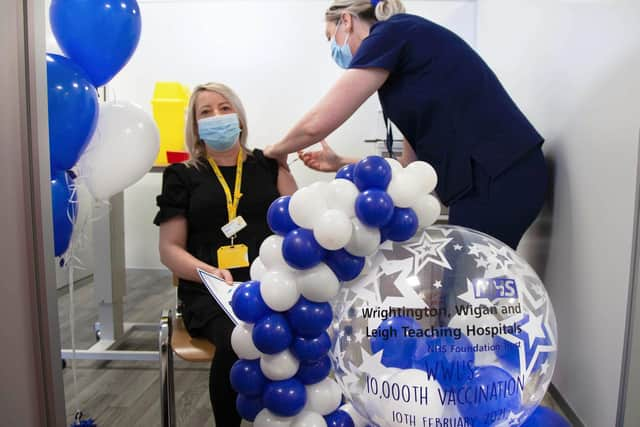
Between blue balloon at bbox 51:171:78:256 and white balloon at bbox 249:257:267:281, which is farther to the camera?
blue balloon at bbox 51:171:78:256

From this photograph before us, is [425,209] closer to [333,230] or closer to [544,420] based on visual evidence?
[333,230]

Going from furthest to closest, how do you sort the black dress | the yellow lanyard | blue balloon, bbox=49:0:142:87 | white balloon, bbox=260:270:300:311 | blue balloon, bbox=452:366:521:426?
1. the yellow lanyard
2. the black dress
3. blue balloon, bbox=49:0:142:87
4. white balloon, bbox=260:270:300:311
5. blue balloon, bbox=452:366:521:426

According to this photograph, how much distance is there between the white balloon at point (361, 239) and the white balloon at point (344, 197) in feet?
0.07

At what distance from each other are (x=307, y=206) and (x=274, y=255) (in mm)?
127

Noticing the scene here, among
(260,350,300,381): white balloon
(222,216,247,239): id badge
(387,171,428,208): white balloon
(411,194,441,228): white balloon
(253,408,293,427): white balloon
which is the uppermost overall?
(387,171,428,208): white balloon

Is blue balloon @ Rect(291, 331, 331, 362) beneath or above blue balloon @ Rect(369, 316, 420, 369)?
beneath

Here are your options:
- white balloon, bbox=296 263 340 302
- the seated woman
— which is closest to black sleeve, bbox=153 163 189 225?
the seated woman

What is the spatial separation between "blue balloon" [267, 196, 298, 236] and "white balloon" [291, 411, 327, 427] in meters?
0.36

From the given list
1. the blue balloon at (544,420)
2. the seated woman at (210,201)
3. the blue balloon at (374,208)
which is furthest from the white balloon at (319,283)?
the seated woman at (210,201)

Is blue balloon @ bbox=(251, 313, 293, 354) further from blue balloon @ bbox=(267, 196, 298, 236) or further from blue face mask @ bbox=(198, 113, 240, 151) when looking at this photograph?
blue face mask @ bbox=(198, 113, 240, 151)

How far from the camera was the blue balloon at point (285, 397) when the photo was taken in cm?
95

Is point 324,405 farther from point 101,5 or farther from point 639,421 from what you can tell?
point 101,5

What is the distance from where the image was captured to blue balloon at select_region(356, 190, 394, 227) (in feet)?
2.75

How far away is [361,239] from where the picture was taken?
2.83ft
